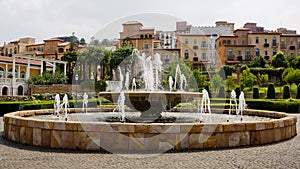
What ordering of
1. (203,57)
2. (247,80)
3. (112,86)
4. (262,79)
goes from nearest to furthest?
(112,86), (247,80), (262,79), (203,57)

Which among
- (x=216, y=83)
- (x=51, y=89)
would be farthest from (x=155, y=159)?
(x=51, y=89)


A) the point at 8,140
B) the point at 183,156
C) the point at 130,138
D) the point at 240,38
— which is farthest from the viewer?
the point at 240,38

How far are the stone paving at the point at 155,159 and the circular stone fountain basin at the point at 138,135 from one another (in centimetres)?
28

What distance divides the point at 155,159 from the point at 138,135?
2.82ft

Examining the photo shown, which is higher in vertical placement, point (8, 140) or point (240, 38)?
point (240, 38)

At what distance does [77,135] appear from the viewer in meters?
7.01

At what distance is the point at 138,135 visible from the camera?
6883 mm

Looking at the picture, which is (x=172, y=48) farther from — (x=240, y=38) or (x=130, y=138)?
(x=130, y=138)

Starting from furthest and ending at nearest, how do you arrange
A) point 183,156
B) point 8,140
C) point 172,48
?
point 172,48
point 8,140
point 183,156

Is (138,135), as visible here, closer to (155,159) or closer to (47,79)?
(155,159)

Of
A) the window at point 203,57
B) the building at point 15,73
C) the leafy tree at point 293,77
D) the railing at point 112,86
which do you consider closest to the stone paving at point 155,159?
the railing at point 112,86

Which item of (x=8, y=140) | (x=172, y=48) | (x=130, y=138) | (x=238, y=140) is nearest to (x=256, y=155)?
(x=238, y=140)

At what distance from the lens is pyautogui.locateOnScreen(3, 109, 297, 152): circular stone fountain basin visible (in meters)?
6.87

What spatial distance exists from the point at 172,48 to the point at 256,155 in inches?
1713
